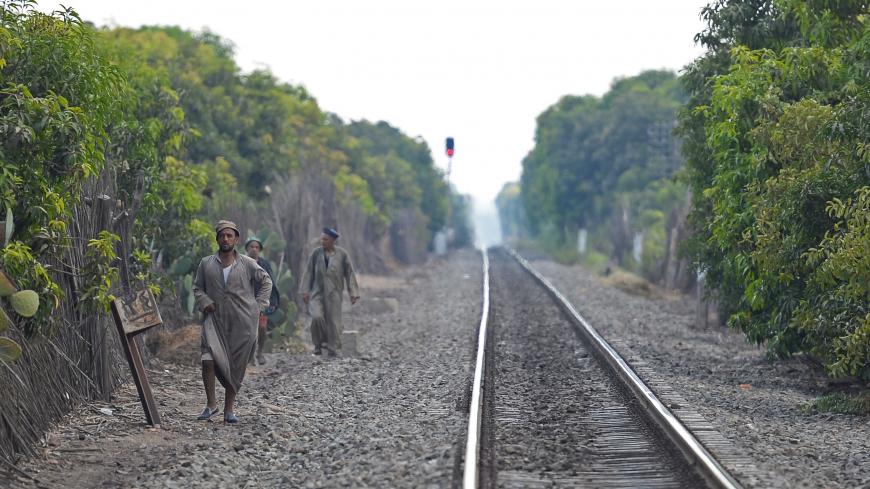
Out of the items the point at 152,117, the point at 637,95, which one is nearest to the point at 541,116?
the point at 637,95

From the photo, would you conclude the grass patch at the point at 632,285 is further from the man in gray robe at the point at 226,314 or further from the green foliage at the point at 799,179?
the man in gray robe at the point at 226,314

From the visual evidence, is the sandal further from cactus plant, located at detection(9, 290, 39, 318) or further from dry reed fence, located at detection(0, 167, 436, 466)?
cactus plant, located at detection(9, 290, 39, 318)

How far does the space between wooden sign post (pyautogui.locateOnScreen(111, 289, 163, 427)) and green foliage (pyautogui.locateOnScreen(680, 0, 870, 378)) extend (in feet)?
19.7

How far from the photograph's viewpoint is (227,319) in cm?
920

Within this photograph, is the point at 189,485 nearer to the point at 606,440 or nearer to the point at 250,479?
the point at 250,479

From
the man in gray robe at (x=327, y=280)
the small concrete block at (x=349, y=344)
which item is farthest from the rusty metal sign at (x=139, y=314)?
the small concrete block at (x=349, y=344)

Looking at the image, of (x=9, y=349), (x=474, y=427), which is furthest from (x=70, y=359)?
(x=474, y=427)

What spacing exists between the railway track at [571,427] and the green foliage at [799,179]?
1.92 m

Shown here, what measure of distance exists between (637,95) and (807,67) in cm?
4457

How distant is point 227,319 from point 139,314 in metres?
0.74

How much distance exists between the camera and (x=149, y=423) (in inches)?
361

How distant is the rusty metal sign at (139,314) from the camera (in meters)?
8.98

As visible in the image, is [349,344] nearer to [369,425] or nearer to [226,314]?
[369,425]

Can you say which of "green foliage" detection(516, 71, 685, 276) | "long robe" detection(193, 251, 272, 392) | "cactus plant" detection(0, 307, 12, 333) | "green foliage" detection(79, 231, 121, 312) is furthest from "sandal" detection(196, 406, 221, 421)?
"green foliage" detection(516, 71, 685, 276)
